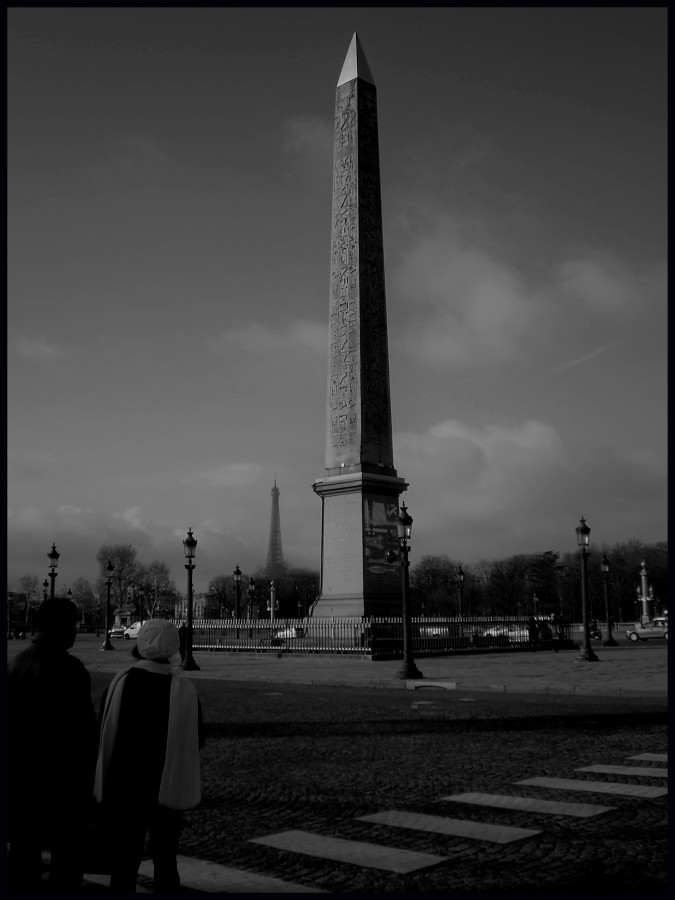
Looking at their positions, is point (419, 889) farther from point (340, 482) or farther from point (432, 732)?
point (340, 482)

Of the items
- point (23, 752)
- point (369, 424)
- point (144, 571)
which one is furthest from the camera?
point (144, 571)

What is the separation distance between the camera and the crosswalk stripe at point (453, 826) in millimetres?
6363

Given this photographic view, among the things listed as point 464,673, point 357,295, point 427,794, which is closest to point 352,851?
point 427,794

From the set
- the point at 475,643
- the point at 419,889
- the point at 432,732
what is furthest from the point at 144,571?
the point at 419,889

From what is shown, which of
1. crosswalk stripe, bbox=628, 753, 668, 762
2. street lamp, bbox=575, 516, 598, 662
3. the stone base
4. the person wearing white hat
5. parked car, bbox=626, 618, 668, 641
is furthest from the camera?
parked car, bbox=626, 618, 668, 641

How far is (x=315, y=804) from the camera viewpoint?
7672mm

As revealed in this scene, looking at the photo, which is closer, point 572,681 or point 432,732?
point 432,732

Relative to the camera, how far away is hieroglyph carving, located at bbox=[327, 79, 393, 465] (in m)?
31.8

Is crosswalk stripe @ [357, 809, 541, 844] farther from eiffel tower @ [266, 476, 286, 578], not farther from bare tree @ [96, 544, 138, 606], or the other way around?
eiffel tower @ [266, 476, 286, 578]

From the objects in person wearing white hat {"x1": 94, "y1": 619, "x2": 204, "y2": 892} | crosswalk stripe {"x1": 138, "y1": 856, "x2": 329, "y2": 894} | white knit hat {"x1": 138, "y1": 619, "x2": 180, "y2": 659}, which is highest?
white knit hat {"x1": 138, "y1": 619, "x2": 180, "y2": 659}

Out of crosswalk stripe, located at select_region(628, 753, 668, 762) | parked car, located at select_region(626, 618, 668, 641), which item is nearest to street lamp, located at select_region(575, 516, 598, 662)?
crosswalk stripe, located at select_region(628, 753, 668, 762)

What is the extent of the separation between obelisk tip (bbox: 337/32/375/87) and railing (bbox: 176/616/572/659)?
19.8 meters

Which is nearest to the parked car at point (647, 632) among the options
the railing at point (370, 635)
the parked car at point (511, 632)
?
the railing at point (370, 635)

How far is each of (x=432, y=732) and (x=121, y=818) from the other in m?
8.55
